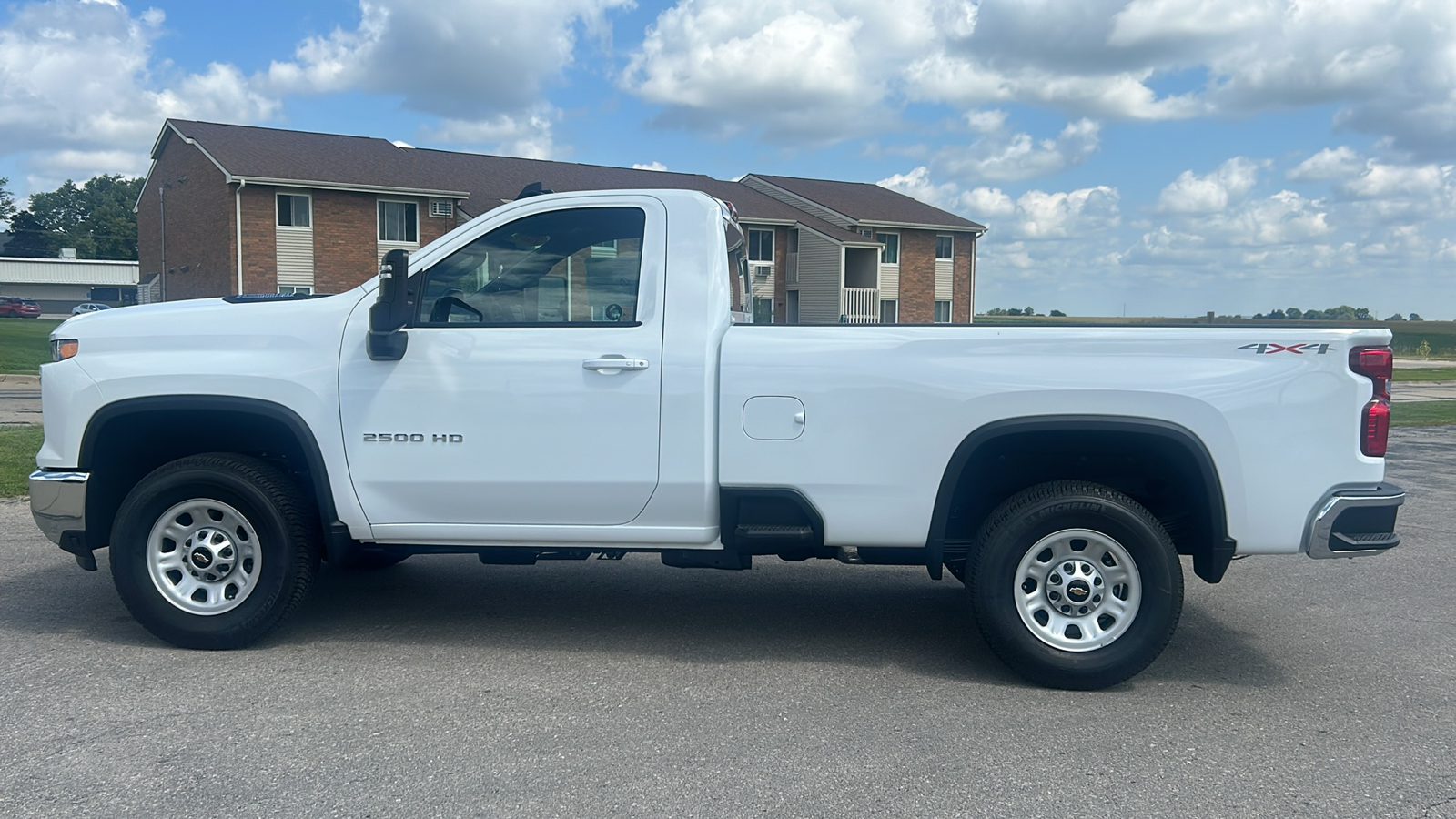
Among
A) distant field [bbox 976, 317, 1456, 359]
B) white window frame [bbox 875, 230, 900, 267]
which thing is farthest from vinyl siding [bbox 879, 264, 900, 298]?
distant field [bbox 976, 317, 1456, 359]

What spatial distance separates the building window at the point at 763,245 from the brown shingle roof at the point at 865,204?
343 centimetres

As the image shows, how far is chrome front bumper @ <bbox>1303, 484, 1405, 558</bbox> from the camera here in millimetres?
4480

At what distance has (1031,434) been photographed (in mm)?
4703

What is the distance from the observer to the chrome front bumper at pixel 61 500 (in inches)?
197

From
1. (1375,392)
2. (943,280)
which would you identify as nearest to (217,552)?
(1375,392)

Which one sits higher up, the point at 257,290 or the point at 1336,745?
the point at 257,290

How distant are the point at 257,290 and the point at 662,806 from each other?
35.3 meters

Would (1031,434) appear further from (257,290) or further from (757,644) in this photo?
(257,290)

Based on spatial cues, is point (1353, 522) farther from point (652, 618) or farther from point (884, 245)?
point (884, 245)

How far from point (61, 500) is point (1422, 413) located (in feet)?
64.8

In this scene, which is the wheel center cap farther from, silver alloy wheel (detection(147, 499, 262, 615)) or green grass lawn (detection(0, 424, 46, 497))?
green grass lawn (detection(0, 424, 46, 497))

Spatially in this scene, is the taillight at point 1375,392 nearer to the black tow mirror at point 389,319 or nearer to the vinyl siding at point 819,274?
the black tow mirror at point 389,319

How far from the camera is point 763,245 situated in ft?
144

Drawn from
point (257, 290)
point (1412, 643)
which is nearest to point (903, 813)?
point (1412, 643)
